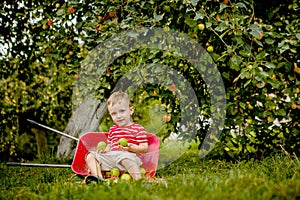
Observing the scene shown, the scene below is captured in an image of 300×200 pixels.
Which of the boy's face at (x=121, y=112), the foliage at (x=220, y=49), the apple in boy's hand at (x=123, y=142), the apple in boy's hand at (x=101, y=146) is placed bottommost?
the apple in boy's hand at (x=101, y=146)

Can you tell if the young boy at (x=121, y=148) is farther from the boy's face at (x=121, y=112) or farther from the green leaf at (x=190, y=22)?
the green leaf at (x=190, y=22)

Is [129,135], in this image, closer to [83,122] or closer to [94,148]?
[94,148]

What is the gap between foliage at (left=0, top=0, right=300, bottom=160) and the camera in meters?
2.47

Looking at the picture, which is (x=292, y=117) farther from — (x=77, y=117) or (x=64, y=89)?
(x=64, y=89)

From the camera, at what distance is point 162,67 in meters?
2.52

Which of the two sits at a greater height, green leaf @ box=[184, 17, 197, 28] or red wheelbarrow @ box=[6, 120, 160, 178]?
green leaf @ box=[184, 17, 197, 28]

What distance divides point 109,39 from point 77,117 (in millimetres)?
1695

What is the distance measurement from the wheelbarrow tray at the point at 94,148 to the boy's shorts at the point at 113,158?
15 centimetres

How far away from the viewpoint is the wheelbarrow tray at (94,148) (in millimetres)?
2500

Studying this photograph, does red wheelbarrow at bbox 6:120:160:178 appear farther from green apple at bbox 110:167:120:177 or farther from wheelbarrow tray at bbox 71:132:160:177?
green apple at bbox 110:167:120:177

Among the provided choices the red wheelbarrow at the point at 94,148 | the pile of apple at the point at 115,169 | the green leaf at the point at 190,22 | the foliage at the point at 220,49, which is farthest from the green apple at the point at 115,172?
the green leaf at the point at 190,22

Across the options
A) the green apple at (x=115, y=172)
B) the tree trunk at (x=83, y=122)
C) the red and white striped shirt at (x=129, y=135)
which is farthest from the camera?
the tree trunk at (x=83, y=122)

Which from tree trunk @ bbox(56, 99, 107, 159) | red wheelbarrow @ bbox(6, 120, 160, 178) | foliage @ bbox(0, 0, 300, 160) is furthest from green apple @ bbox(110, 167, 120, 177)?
tree trunk @ bbox(56, 99, 107, 159)

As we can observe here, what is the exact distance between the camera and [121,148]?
7.75 feet
